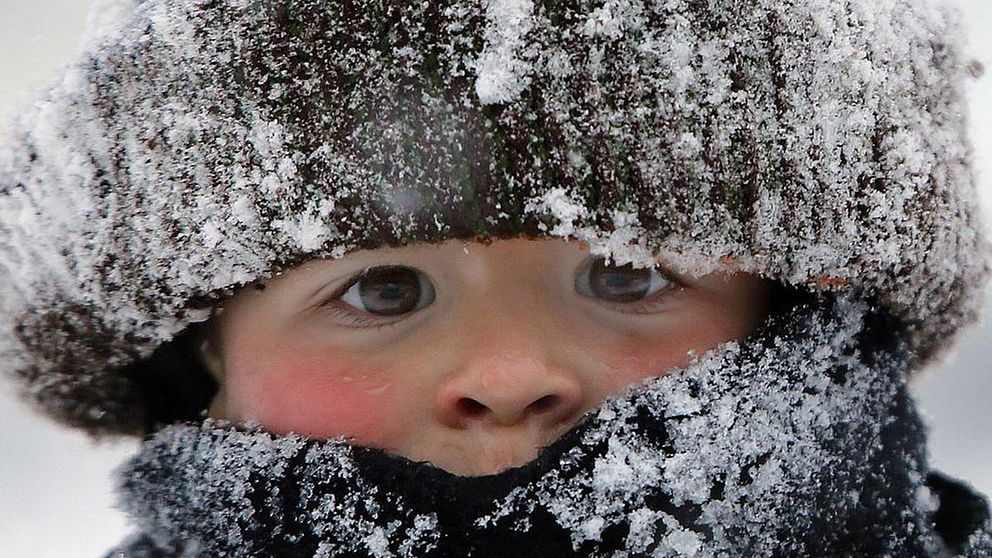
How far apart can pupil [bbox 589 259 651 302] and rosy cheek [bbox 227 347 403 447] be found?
22 cm

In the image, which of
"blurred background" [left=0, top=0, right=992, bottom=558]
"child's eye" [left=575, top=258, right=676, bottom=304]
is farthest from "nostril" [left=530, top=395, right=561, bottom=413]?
"blurred background" [left=0, top=0, right=992, bottom=558]

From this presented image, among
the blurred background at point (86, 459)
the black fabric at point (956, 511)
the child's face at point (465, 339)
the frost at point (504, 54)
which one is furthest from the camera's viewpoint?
the blurred background at point (86, 459)

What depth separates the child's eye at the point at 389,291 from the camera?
3.66 feet

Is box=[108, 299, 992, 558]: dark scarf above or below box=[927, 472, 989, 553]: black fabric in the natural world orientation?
below

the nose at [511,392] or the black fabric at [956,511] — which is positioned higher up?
the black fabric at [956,511]

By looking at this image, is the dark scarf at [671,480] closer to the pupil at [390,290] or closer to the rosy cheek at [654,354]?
the rosy cheek at [654,354]

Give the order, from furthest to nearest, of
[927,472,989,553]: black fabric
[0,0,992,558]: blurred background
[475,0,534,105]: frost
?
[0,0,992,558]: blurred background → [927,472,989,553]: black fabric → [475,0,534,105]: frost

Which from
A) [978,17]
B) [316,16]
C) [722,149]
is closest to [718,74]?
[722,149]

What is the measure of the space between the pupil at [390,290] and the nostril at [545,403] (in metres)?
0.16

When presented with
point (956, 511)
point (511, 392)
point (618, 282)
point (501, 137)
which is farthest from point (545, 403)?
point (956, 511)

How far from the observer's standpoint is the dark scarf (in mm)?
1000

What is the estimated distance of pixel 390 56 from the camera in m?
0.97

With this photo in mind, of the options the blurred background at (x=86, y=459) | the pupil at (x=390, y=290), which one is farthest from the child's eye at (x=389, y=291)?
the blurred background at (x=86, y=459)

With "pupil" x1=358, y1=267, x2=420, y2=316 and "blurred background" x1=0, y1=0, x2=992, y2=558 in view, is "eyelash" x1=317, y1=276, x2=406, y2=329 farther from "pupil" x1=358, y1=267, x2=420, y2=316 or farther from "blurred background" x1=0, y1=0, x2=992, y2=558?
"blurred background" x1=0, y1=0, x2=992, y2=558
